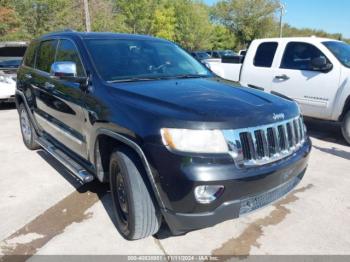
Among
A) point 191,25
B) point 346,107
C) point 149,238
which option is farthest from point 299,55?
point 191,25

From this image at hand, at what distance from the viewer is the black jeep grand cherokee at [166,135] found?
99.7 inches

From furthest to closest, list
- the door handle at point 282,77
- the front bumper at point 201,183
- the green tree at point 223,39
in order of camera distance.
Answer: the green tree at point 223,39
the door handle at point 282,77
the front bumper at point 201,183

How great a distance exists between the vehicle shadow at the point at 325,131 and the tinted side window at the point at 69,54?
4612 mm

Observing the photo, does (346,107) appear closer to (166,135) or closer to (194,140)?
(194,140)

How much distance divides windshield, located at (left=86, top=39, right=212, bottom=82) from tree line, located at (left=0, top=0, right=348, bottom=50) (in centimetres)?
2229

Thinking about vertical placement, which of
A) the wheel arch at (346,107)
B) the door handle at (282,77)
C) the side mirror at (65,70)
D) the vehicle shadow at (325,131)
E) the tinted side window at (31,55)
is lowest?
the vehicle shadow at (325,131)

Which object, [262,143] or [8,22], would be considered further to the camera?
[8,22]

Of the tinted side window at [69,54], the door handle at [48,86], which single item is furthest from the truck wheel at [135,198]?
the door handle at [48,86]

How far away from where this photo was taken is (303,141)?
11.0 feet

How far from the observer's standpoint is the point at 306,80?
21.1 feet

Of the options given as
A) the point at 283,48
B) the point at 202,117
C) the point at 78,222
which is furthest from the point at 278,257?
the point at 283,48

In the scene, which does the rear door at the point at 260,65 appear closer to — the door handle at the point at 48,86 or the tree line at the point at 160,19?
the door handle at the point at 48,86

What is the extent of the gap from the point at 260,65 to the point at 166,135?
17.1ft

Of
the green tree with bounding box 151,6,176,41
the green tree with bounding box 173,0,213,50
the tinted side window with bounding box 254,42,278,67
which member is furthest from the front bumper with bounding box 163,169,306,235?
the green tree with bounding box 173,0,213,50
